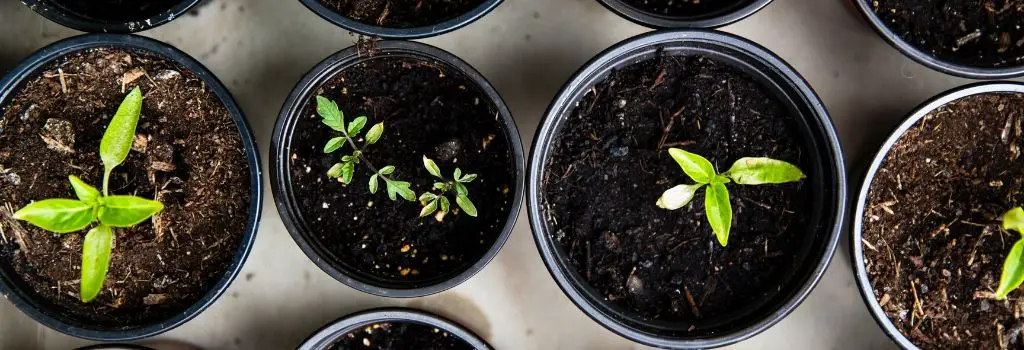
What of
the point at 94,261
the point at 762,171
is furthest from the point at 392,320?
the point at 762,171

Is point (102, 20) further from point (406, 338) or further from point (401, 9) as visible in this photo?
point (406, 338)

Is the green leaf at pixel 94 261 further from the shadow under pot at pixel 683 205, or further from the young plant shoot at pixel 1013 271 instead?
the young plant shoot at pixel 1013 271

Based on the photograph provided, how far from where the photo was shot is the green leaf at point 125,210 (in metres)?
1.33

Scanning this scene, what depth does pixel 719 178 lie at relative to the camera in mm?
1338

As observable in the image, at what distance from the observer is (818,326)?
5.59 ft

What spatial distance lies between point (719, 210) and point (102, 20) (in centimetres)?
147

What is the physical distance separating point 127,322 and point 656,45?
1.40 m

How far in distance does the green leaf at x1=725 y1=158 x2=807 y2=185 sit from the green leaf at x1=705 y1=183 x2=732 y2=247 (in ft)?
0.25

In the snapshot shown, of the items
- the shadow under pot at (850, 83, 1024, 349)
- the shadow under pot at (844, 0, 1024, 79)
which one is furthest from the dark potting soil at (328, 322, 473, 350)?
the shadow under pot at (844, 0, 1024, 79)

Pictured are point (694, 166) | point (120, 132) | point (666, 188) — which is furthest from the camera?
point (666, 188)

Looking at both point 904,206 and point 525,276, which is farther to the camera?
point 525,276

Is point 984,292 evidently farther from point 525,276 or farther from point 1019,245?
point 525,276

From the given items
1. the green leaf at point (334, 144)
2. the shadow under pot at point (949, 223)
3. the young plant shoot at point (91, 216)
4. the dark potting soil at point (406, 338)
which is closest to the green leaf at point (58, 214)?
the young plant shoot at point (91, 216)

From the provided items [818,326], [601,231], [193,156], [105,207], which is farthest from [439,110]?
[818,326]
